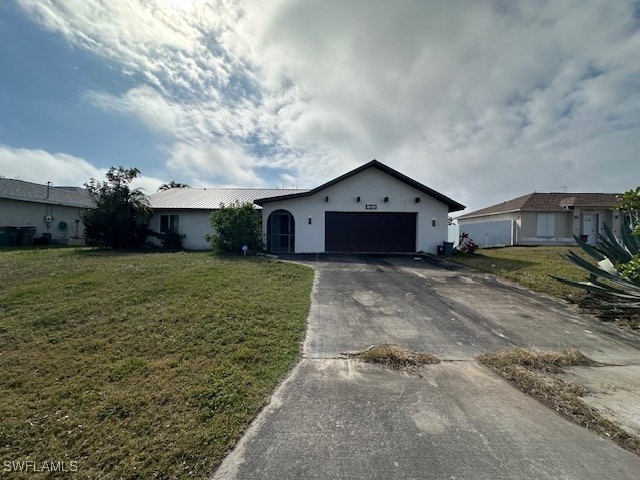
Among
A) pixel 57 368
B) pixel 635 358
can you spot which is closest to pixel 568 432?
pixel 635 358

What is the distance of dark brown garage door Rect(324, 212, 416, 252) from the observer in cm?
1523

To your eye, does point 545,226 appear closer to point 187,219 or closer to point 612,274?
point 612,274

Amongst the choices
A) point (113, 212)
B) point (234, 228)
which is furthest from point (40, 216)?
point (234, 228)

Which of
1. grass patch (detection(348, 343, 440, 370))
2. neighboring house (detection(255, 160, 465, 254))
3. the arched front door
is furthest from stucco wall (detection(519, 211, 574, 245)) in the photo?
grass patch (detection(348, 343, 440, 370))

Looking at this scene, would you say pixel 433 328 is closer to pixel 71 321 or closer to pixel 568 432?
pixel 568 432

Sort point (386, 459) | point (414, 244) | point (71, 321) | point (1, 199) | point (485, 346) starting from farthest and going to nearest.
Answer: point (1, 199), point (414, 244), point (71, 321), point (485, 346), point (386, 459)

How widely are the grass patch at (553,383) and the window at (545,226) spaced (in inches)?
853

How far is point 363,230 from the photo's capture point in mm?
15258

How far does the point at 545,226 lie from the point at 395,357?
24.1 metres

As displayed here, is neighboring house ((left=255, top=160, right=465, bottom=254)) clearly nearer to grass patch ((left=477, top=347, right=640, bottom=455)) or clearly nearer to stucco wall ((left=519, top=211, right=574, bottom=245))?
stucco wall ((left=519, top=211, right=574, bottom=245))

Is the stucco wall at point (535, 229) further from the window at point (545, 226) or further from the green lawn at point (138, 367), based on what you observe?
the green lawn at point (138, 367)

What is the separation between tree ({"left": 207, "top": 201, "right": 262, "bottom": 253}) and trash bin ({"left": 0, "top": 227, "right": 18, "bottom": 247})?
1506cm

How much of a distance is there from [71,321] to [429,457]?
6.07m

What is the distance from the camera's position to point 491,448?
95.0 inches
